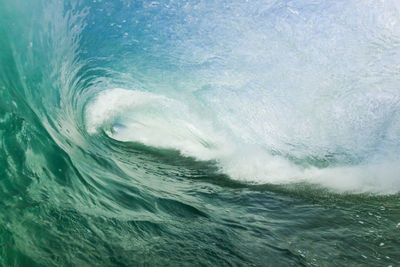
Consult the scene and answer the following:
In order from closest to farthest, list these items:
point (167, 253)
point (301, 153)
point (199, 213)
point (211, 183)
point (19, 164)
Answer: point (167, 253)
point (19, 164)
point (199, 213)
point (211, 183)
point (301, 153)

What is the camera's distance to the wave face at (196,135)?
3.39 metres

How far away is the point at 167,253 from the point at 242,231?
1103 millimetres

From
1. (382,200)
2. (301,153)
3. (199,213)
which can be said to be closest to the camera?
(199,213)

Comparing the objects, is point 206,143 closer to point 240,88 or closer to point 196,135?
point 196,135

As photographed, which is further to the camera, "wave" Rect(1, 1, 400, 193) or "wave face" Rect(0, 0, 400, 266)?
"wave" Rect(1, 1, 400, 193)

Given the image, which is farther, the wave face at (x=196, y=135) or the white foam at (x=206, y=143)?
the white foam at (x=206, y=143)

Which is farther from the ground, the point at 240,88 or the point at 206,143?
the point at 240,88

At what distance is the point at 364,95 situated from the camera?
6383 mm

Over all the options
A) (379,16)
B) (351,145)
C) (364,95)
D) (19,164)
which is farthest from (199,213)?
(379,16)

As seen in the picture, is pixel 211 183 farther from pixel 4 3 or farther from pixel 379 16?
pixel 379 16

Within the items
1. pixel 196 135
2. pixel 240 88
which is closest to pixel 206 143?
pixel 196 135

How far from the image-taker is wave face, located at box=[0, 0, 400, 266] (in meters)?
3.39

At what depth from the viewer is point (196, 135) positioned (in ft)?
23.8

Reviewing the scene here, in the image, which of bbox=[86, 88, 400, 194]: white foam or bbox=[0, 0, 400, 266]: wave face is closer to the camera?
bbox=[0, 0, 400, 266]: wave face
